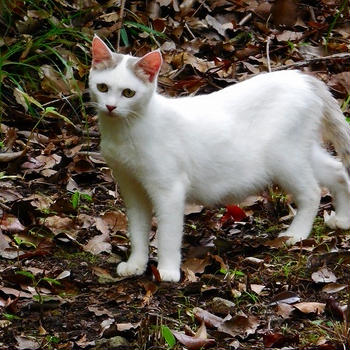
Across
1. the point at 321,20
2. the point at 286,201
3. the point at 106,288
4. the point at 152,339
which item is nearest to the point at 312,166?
the point at 286,201

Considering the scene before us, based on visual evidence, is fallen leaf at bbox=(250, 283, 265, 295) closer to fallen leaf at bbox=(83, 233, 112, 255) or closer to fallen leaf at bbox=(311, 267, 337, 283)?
fallen leaf at bbox=(311, 267, 337, 283)

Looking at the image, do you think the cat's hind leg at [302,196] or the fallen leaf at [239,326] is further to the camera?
the cat's hind leg at [302,196]

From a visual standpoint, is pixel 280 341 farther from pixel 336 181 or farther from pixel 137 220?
pixel 336 181

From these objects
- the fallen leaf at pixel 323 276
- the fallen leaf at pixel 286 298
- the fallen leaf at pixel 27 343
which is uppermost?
the fallen leaf at pixel 27 343

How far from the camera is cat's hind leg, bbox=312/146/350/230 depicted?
192 inches

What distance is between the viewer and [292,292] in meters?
3.93

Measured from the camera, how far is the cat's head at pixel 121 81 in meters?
4.04

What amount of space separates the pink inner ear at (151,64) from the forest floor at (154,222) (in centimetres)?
95

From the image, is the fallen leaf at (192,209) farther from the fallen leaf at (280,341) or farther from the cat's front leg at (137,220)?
the fallen leaf at (280,341)

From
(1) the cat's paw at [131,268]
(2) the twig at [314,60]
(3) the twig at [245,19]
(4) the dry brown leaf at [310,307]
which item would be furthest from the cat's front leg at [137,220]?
(3) the twig at [245,19]

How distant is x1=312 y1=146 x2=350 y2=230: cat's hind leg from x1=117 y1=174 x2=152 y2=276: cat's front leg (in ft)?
3.49

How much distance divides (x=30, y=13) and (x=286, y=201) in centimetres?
248

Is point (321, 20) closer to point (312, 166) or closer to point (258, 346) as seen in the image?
point (312, 166)

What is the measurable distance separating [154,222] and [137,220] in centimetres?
75
